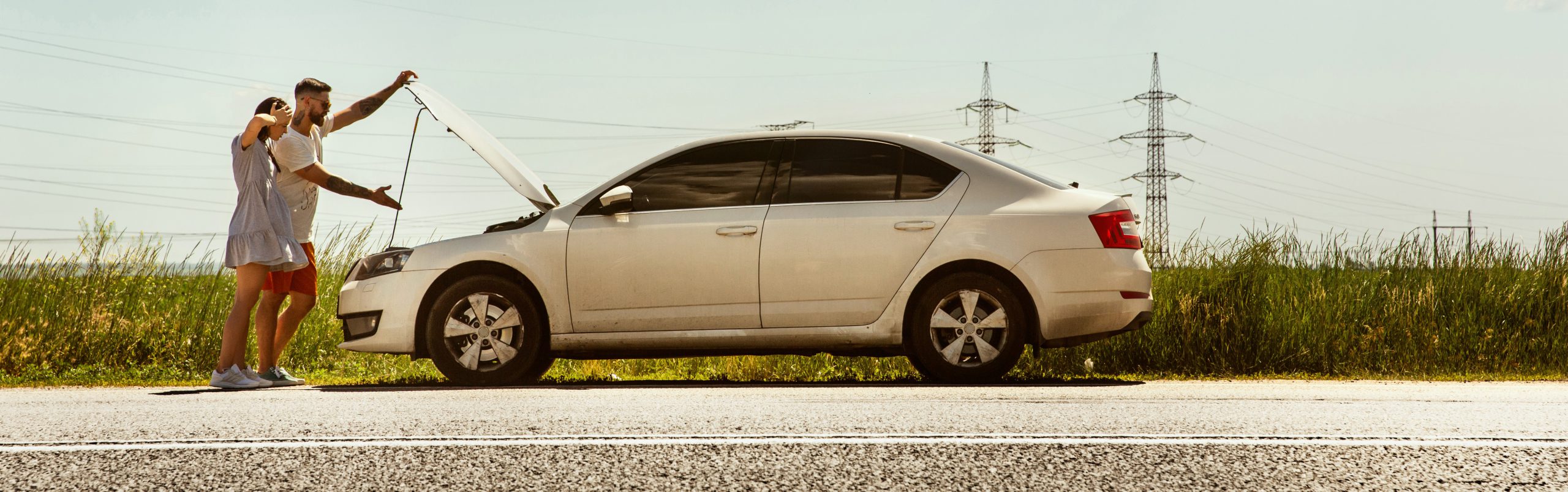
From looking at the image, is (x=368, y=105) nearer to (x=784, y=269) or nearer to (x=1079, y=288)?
(x=784, y=269)

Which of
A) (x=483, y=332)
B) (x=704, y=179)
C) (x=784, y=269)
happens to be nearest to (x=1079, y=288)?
(x=784, y=269)

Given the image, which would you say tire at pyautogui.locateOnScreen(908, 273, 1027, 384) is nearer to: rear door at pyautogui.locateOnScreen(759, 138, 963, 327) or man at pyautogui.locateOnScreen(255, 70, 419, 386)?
rear door at pyautogui.locateOnScreen(759, 138, 963, 327)

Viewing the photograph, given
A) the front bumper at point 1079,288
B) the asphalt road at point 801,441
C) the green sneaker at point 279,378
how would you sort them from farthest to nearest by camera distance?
the green sneaker at point 279,378 < the front bumper at point 1079,288 < the asphalt road at point 801,441

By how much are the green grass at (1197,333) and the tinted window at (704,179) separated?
170cm

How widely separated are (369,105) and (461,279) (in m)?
1.55

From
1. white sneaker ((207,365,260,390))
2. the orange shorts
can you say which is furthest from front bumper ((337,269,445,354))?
white sneaker ((207,365,260,390))

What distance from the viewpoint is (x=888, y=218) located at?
25.0ft

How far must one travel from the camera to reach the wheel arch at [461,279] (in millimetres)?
7977

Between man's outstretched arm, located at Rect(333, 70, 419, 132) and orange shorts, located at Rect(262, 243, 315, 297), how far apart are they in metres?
0.92

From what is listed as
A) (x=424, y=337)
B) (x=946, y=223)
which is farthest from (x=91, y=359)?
(x=946, y=223)

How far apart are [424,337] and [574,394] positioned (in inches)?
58.1

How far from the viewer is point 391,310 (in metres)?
8.05

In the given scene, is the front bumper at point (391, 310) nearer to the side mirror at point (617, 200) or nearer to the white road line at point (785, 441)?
the side mirror at point (617, 200)

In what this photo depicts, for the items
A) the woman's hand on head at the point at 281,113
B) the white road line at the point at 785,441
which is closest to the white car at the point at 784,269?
the woman's hand on head at the point at 281,113
